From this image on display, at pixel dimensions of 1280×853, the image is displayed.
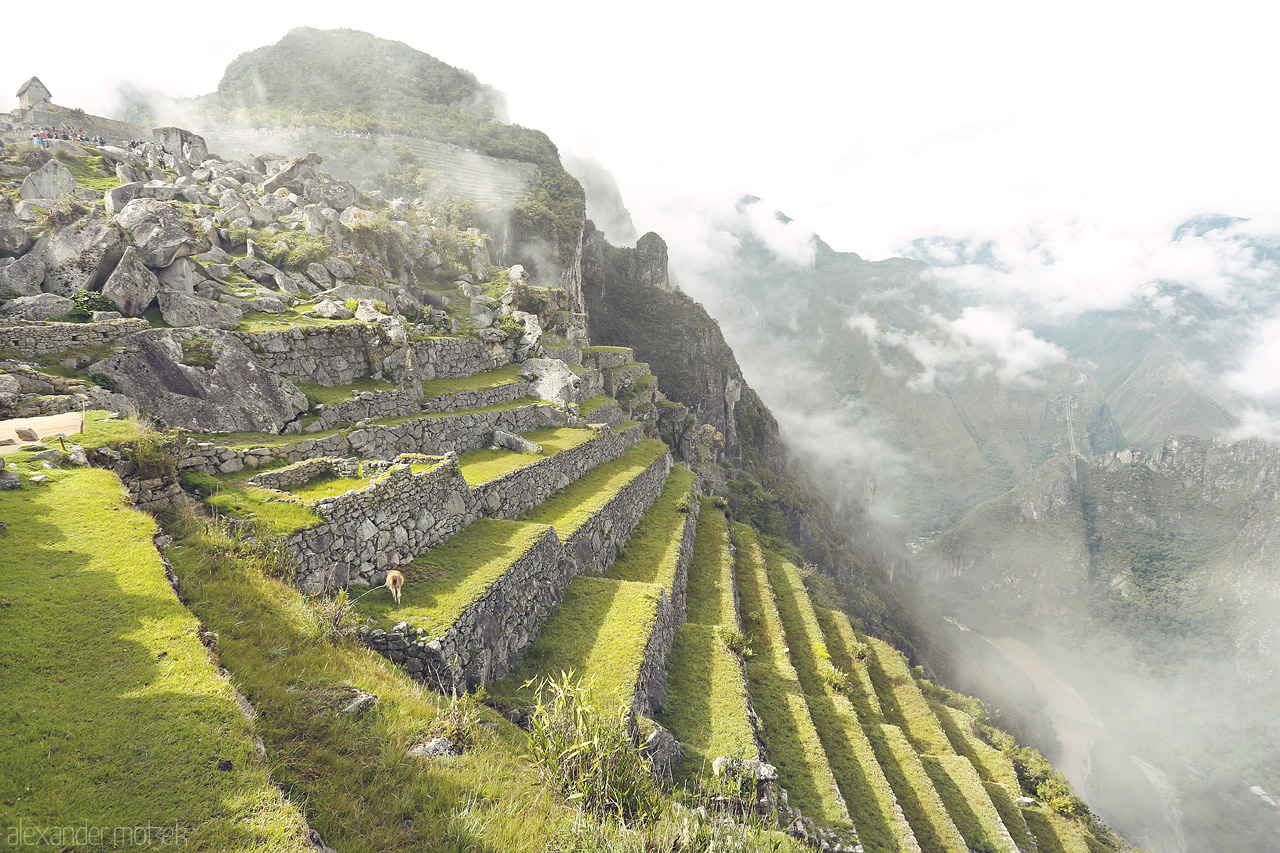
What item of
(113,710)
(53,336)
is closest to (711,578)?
(113,710)

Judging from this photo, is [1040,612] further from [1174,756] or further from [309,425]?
[309,425]

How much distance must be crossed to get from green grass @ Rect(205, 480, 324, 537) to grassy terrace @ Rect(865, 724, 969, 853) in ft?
55.4

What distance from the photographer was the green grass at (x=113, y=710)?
3.52 metres

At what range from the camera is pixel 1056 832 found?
18.2m

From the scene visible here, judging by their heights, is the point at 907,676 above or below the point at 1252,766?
above

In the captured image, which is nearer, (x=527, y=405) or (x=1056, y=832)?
(x=1056, y=832)

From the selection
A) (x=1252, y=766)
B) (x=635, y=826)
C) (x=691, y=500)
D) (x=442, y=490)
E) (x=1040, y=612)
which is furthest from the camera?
(x=1040, y=612)

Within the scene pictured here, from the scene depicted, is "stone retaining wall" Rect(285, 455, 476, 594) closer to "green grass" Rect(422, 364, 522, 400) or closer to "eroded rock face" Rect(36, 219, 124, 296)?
"green grass" Rect(422, 364, 522, 400)

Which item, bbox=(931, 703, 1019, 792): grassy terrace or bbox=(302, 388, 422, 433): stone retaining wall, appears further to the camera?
bbox=(931, 703, 1019, 792): grassy terrace

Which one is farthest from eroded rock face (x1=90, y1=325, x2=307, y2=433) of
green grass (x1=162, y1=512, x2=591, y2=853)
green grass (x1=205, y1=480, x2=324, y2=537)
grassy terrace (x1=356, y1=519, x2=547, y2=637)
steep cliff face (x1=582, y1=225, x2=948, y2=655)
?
steep cliff face (x1=582, y1=225, x2=948, y2=655)

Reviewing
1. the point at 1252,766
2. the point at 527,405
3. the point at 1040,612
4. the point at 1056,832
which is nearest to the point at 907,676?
the point at 1056,832

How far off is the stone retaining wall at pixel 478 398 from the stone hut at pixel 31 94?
38953mm

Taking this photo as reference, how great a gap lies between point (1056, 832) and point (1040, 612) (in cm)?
18236

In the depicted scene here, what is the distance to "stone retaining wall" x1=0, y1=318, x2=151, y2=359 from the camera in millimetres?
11492
